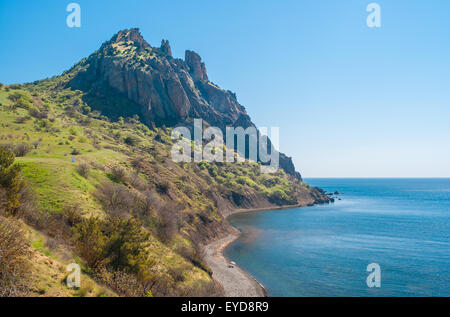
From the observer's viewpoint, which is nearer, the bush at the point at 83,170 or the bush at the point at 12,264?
the bush at the point at 12,264

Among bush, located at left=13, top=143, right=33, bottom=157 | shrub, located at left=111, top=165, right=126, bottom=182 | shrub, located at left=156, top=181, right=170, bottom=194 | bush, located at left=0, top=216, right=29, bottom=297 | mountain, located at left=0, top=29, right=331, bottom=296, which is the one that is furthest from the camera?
shrub, located at left=156, top=181, right=170, bottom=194

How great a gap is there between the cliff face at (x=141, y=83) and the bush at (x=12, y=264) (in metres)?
98.6

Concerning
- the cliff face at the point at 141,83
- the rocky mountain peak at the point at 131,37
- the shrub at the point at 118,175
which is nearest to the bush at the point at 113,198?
the shrub at the point at 118,175

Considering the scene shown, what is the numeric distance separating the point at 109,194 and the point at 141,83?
304ft

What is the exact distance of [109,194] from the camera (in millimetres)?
28312

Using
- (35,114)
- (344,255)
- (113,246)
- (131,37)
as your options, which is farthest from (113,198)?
(131,37)

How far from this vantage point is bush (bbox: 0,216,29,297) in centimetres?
907

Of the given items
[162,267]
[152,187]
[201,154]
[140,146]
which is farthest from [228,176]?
[162,267]

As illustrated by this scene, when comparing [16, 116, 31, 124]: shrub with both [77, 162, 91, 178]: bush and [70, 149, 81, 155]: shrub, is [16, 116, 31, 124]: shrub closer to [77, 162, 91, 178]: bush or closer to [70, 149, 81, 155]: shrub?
[70, 149, 81, 155]: shrub

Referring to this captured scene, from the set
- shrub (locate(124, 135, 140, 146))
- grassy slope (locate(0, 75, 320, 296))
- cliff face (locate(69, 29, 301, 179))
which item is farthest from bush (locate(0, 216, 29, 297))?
cliff face (locate(69, 29, 301, 179))

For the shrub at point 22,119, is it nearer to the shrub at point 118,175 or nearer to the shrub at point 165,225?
the shrub at point 118,175

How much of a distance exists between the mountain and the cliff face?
2.09 ft

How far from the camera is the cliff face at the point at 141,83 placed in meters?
108

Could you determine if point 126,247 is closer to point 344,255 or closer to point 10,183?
point 10,183
